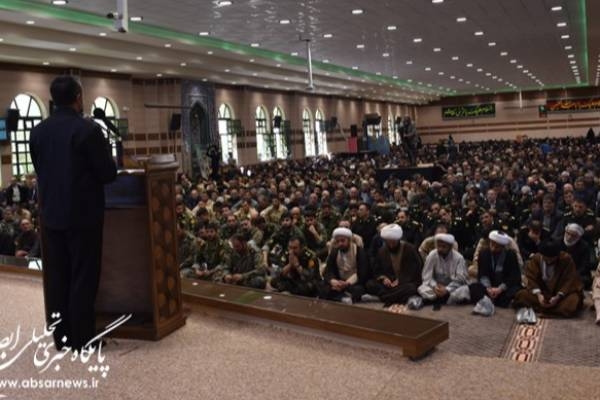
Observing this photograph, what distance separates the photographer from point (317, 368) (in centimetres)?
272

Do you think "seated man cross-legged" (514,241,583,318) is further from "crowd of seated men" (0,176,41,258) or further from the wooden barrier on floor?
"crowd of seated men" (0,176,41,258)

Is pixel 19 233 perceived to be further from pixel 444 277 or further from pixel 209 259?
pixel 444 277

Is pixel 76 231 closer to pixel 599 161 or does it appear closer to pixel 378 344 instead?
pixel 378 344

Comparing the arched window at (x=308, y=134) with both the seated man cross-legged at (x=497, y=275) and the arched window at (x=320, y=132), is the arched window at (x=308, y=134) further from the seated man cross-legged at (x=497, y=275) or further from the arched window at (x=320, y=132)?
the seated man cross-legged at (x=497, y=275)

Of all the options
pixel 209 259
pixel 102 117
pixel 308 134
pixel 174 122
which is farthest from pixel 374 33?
pixel 308 134

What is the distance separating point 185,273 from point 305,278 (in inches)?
66.9

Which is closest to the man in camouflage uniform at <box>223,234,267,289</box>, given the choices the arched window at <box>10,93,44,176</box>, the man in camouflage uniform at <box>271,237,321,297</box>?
the man in camouflage uniform at <box>271,237,321,297</box>

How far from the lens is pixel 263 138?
86.3 ft

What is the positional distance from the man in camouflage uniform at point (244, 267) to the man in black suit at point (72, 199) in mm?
4678

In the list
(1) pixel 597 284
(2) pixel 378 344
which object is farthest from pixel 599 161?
(2) pixel 378 344

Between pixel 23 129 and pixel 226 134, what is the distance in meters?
8.93

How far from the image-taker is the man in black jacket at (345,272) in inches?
279

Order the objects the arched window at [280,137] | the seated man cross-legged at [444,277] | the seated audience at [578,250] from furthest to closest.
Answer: the arched window at [280,137] < the seated audience at [578,250] < the seated man cross-legged at [444,277]

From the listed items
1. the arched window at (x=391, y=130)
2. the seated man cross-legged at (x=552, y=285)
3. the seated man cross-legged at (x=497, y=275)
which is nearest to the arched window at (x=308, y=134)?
the arched window at (x=391, y=130)
